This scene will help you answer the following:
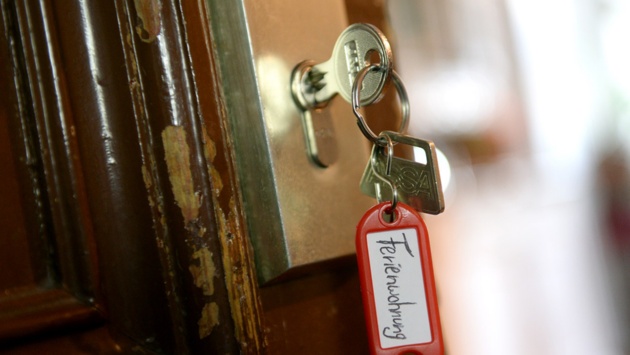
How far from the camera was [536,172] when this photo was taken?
1.19 m

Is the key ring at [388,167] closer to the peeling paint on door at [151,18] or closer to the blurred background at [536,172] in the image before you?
the peeling paint on door at [151,18]

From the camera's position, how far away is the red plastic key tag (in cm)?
35

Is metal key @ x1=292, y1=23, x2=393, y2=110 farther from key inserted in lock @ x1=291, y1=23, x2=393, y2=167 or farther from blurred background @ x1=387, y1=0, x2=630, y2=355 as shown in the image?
blurred background @ x1=387, y1=0, x2=630, y2=355

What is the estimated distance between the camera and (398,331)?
347mm

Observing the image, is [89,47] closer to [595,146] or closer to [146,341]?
[146,341]

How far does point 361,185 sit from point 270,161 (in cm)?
7

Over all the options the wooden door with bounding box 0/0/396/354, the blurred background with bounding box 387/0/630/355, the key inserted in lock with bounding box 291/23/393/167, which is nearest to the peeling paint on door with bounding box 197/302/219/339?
the wooden door with bounding box 0/0/396/354

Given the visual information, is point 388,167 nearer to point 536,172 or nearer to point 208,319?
point 208,319

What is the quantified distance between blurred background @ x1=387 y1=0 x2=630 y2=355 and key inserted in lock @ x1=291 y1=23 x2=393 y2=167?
67 cm

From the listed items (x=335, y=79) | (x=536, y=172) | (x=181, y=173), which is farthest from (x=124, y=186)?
(x=536, y=172)

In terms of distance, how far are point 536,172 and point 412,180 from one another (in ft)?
3.00

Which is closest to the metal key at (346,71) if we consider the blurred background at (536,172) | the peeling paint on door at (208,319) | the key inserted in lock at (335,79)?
the key inserted in lock at (335,79)

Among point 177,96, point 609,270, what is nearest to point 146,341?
point 177,96

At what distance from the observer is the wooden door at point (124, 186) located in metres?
0.34
